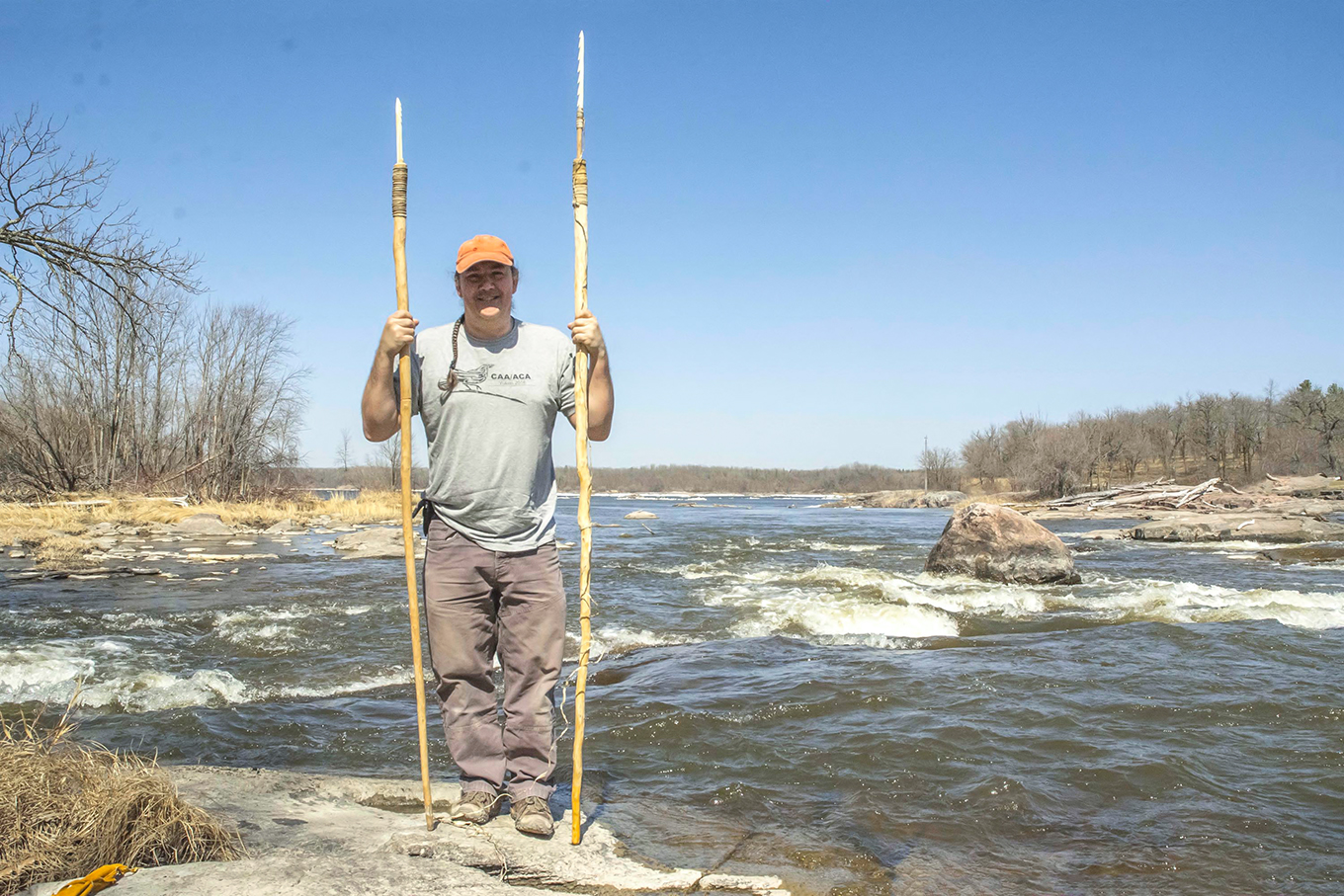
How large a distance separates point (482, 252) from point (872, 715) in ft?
12.8

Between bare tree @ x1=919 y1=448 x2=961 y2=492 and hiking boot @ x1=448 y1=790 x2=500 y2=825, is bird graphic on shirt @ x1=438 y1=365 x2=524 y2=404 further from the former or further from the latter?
bare tree @ x1=919 y1=448 x2=961 y2=492

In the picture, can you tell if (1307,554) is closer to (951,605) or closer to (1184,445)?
(951,605)

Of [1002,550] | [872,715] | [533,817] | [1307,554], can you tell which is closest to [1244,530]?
[1307,554]

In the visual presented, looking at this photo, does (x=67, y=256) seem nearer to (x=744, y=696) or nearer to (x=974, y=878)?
(x=744, y=696)

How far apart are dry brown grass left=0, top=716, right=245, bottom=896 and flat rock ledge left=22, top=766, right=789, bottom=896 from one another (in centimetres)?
10

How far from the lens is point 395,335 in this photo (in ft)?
10.5

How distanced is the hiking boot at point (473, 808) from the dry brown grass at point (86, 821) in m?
0.76

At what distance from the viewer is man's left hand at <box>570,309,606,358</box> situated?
3.25m

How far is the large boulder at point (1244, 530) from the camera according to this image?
69.4ft

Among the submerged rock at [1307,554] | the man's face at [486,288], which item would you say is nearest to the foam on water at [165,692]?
the man's face at [486,288]

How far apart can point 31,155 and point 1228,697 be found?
41.8ft

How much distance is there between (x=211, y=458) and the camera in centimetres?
3428

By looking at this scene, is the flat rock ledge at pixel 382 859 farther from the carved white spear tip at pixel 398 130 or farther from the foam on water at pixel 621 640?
the foam on water at pixel 621 640

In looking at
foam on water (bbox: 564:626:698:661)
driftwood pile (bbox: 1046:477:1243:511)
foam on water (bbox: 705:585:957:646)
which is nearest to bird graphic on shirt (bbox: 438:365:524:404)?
foam on water (bbox: 564:626:698:661)
